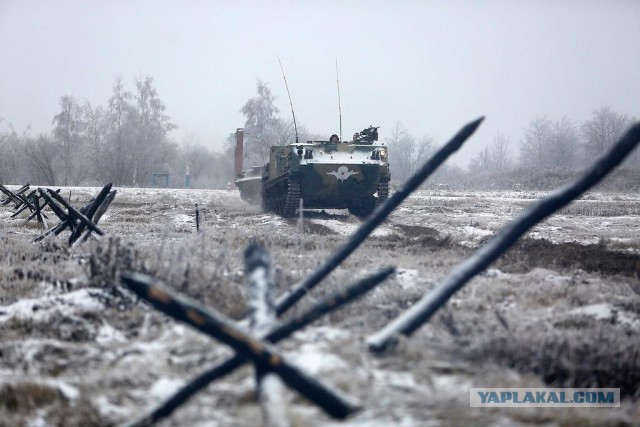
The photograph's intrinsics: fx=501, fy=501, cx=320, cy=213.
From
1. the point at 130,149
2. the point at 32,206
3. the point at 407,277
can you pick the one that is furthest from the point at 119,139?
the point at 407,277

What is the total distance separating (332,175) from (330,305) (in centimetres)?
1047

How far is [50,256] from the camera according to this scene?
5.26 metres

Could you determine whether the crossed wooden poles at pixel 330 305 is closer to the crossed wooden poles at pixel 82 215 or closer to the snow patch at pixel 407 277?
the snow patch at pixel 407 277

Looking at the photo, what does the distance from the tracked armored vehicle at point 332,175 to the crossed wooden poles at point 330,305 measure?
9.24m

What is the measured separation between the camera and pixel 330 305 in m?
2.22

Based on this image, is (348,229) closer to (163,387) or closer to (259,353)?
(163,387)

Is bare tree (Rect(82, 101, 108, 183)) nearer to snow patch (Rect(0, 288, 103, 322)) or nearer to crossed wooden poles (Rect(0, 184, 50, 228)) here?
crossed wooden poles (Rect(0, 184, 50, 228))

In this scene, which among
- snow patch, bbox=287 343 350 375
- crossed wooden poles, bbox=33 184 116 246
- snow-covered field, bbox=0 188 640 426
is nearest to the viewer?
snow-covered field, bbox=0 188 640 426

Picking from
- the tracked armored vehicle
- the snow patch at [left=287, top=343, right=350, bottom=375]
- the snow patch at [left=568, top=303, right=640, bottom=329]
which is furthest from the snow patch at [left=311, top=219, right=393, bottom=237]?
the snow patch at [left=287, top=343, right=350, bottom=375]

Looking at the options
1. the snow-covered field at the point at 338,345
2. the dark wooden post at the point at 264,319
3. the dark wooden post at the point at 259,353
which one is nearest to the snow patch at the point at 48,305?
the snow-covered field at the point at 338,345

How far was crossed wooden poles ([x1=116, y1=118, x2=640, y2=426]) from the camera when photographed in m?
1.85

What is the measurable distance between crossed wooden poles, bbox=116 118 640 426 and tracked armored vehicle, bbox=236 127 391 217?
30.3 feet

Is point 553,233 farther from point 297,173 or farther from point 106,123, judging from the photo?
point 106,123

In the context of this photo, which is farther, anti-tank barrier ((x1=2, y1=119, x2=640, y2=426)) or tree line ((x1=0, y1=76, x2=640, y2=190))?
tree line ((x1=0, y1=76, x2=640, y2=190))
